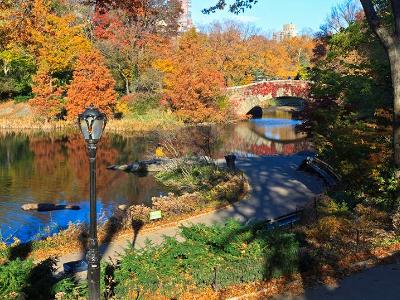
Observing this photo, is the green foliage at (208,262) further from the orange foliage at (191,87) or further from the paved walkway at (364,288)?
the orange foliage at (191,87)

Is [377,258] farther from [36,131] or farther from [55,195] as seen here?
[36,131]

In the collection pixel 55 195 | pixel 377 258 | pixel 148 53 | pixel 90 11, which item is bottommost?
pixel 55 195

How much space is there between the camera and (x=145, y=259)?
29.8ft

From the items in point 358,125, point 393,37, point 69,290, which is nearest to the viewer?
point 69,290

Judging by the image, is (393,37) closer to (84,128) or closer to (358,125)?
(358,125)

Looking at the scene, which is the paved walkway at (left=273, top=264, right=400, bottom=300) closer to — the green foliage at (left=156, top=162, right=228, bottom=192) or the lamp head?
the lamp head

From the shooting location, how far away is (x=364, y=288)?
29.8 feet

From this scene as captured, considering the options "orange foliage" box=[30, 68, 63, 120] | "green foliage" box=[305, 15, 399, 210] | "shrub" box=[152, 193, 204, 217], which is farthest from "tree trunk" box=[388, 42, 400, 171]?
"orange foliage" box=[30, 68, 63, 120]

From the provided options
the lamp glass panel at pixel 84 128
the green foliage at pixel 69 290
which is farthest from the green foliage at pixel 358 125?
the lamp glass panel at pixel 84 128

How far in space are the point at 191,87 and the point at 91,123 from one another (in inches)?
1616

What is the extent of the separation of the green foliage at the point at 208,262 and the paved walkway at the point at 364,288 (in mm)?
707

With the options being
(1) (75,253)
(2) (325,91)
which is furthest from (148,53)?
(1) (75,253)

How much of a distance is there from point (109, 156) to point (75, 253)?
801 inches

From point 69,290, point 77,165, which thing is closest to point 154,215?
point 69,290
